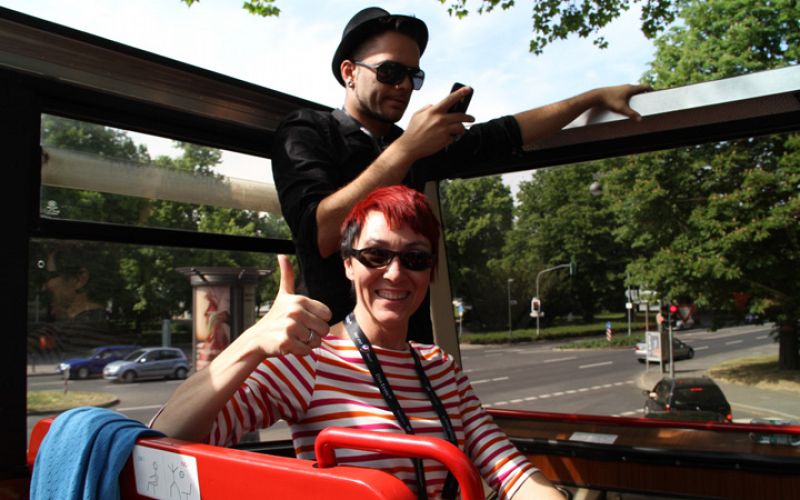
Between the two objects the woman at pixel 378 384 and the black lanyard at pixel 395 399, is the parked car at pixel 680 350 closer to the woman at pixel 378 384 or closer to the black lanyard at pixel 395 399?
the woman at pixel 378 384

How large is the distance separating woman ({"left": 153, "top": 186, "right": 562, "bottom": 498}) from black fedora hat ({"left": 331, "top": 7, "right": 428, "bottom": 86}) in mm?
633

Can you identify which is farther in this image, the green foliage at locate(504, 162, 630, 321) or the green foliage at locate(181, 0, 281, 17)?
the green foliage at locate(181, 0, 281, 17)

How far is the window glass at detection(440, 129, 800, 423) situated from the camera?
121 inches

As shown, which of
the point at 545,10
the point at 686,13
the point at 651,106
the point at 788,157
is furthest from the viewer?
the point at 686,13

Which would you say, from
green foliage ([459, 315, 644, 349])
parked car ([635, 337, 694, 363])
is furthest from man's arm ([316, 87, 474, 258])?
parked car ([635, 337, 694, 363])

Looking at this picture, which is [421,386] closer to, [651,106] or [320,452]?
[320,452]

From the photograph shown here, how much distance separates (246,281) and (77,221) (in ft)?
2.37

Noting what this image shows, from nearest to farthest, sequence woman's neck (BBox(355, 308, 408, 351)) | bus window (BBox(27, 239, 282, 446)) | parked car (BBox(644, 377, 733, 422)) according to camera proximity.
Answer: woman's neck (BBox(355, 308, 408, 351)) < bus window (BBox(27, 239, 282, 446)) < parked car (BBox(644, 377, 733, 422))

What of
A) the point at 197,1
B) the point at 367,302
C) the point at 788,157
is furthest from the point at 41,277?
the point at 197,1

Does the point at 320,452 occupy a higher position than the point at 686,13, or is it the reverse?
the point at 686,13

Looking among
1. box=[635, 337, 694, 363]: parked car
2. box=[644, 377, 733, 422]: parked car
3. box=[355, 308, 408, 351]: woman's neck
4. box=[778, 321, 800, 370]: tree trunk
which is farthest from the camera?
box=[635, 337, 694, 363]: parked car

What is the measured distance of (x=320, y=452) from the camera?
114 centimetres

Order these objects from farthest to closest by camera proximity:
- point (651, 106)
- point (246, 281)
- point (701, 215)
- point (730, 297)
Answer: point (730, 297) → point (701, 215) → point (246, 281) → point (651, 106)

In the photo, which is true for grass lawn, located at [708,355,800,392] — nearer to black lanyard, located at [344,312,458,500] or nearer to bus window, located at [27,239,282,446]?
black lanyard, located at [344,312,458,500]
